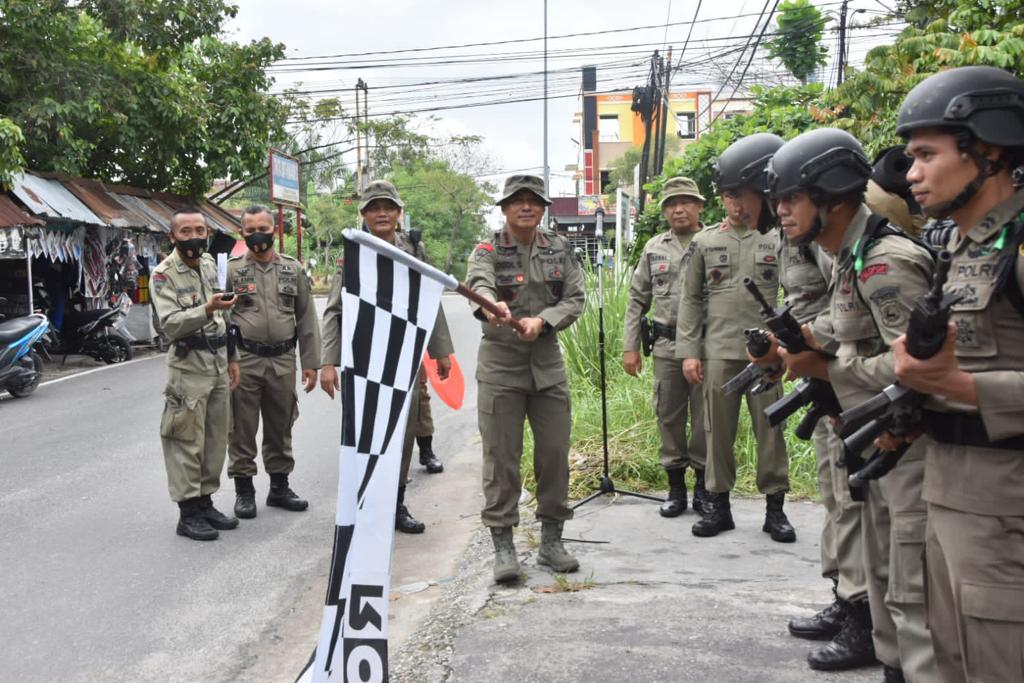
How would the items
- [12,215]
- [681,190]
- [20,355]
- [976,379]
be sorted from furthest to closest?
[12,215] < [20,355] < [681,190] < [976,379]

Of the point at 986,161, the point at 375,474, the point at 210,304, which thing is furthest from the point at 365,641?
the point at 210,304

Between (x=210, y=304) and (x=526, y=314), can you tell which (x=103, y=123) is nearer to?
(x=210, y=304)

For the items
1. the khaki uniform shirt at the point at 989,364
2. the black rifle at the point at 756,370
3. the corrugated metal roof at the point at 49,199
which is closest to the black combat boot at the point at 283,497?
the black rifle at the point at 756,370

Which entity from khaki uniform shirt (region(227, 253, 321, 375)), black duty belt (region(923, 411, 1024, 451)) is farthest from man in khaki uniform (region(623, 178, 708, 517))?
black duty belt (region(923, 411, 1024, 451))

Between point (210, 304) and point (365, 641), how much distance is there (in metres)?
3.25

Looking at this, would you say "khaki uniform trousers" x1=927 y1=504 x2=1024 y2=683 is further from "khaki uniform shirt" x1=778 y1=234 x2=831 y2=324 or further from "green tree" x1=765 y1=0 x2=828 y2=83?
"green tree" x1=765 y1=0 x2=828 y2=83

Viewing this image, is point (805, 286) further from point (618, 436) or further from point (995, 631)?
point (618, 436)

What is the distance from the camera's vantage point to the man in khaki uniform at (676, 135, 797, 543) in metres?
5.25

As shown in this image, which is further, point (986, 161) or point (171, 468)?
point (171, 468)

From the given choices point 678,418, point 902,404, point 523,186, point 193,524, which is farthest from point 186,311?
point 902,404

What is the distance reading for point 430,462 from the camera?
752 cm

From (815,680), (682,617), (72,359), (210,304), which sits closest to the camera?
(815,680)

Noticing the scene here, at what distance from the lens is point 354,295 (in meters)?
2.73

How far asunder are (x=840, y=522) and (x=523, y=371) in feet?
5.82
